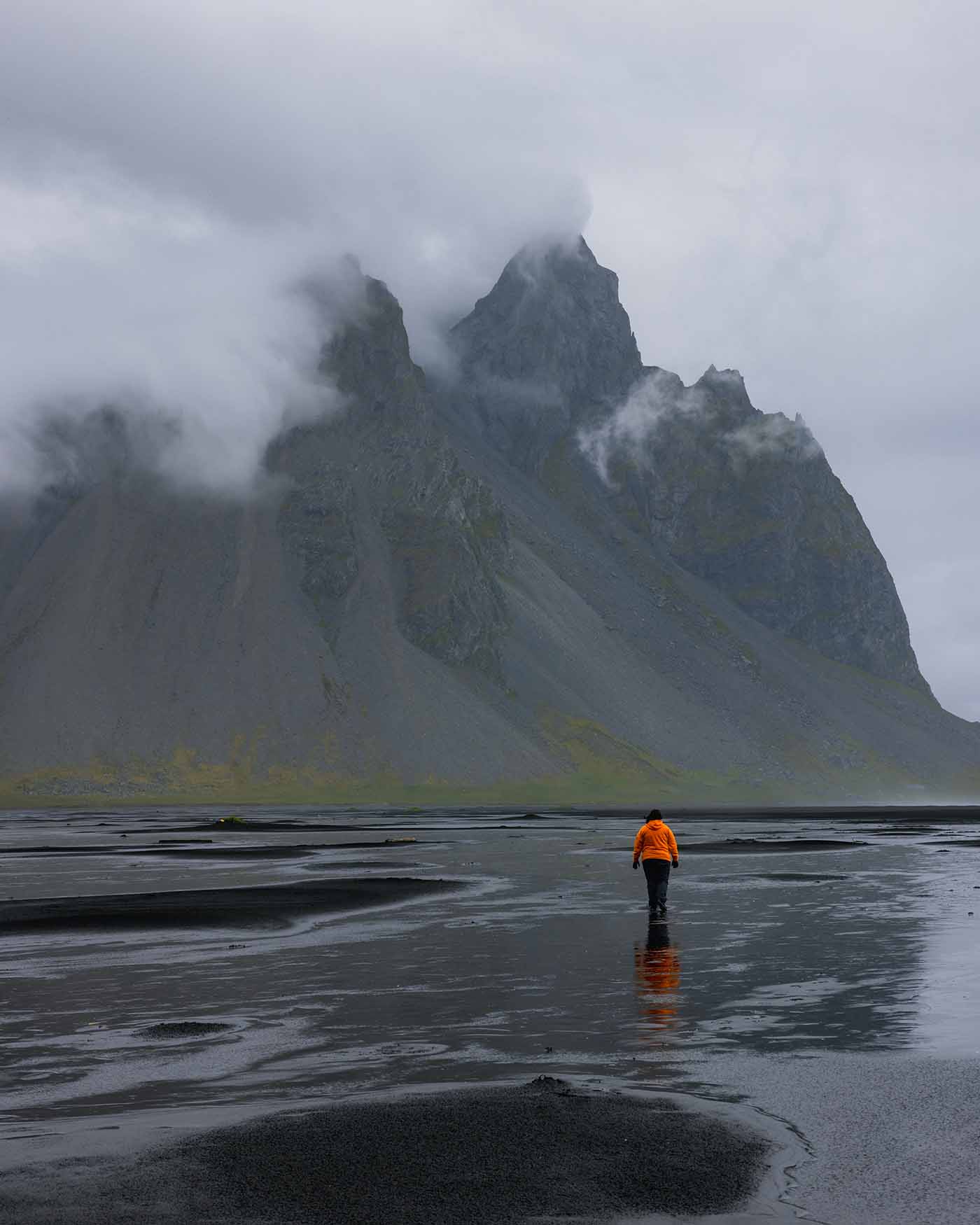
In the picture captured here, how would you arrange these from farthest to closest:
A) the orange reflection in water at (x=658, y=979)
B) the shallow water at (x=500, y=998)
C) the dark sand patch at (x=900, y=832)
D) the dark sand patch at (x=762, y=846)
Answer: the dark sand patch at (x=900, y=832) < the dark sand patch at (x=762, y=846) < the orange reflection in water at (x=658, y=979) < the shallow water at (x=500, y=998)

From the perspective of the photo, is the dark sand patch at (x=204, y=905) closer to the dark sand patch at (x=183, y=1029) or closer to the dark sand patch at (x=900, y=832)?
the dark sand patch at (x=183, y=1029)

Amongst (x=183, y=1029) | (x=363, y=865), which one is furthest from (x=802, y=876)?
(x=183, y=1029)

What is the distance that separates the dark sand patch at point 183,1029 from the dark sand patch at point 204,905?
508 inches

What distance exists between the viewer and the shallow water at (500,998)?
13086mm

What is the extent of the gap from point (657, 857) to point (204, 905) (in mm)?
11451

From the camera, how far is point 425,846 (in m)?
65.9

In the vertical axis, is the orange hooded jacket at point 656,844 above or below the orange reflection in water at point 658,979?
above

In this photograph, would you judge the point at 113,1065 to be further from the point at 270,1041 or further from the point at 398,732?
the point at 398,732

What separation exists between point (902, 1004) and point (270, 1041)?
26.0 ft

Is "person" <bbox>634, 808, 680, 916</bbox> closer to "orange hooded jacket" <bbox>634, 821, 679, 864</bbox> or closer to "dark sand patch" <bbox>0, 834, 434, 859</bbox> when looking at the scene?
"orange hooded jacket" <bbox>634, 821, 679, 864</bbox>

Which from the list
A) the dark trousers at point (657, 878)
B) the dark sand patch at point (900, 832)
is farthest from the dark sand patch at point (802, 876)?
the dark sand patch at point (900, 832)

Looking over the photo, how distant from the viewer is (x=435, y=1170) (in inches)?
389

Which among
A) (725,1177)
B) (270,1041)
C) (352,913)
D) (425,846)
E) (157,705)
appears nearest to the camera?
(725,1177)

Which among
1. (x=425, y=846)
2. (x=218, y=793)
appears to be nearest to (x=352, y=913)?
(x=425, y=846)
